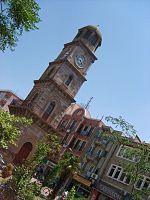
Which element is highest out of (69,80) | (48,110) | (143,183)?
(69,80)

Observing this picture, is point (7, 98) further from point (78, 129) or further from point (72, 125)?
point (78, 129)

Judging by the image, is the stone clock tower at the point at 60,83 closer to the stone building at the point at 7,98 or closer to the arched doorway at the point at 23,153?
the arched doorway at the point at 23,153

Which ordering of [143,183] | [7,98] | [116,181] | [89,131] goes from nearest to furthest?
[143,183] → [116,181] → [89,131] → [7,98]

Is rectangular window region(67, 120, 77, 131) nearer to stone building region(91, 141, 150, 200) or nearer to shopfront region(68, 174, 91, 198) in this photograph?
shopfront region(68, 174, 91, 198)

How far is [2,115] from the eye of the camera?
13.8 m

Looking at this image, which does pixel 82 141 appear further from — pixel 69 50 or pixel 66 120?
pixel 69 50

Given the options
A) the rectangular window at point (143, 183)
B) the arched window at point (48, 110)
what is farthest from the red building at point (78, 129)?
the rectangular window at point (143, 183)

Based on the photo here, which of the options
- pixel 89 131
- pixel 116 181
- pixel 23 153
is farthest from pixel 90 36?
pixel 116 181

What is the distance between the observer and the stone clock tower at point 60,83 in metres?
36.2

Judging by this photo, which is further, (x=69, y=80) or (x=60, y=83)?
(x=69, y=80)

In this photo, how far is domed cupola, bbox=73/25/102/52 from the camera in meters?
40.3

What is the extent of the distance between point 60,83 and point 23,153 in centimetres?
980

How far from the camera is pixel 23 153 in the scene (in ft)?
118

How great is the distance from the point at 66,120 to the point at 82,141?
7.99 metres
